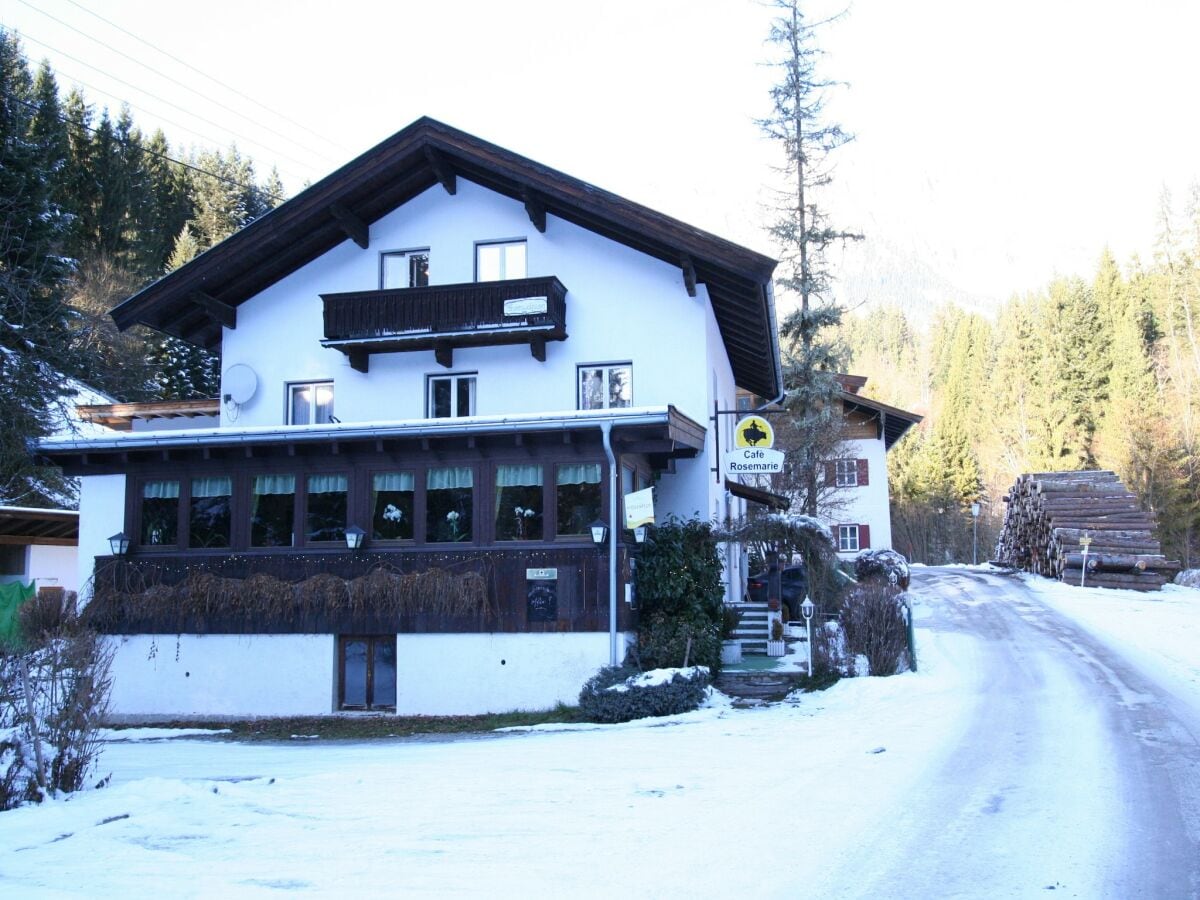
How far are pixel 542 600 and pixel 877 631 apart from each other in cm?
532

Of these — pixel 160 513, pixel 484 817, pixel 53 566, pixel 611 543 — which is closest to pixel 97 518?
pixel 160 513

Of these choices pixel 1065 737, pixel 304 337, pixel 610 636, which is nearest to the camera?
pixel 1065 737

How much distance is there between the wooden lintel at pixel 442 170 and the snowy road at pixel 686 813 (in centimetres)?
1204

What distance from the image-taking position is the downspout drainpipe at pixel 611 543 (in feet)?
49.6

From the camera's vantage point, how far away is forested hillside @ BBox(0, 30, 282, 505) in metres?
16.4

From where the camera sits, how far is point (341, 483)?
16.9 m

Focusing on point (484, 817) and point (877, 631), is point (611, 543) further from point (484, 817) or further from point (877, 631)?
point (484, 817)

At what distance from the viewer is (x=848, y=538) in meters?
43.8

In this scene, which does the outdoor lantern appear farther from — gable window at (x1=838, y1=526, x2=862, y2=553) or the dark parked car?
gable window at (x1=838, y1=526, x2=862, y2=553)

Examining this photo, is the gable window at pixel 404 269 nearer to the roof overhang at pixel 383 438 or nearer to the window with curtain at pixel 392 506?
the roof overhang at pixel 383 438

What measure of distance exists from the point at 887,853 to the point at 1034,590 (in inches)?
1018

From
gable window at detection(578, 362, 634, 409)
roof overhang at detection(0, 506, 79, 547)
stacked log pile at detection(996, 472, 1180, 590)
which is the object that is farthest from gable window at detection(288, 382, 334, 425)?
stacked log pile at detection(996, 472, 1180, 590)

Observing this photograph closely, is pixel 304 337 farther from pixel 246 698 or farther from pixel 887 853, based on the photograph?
pixel 887 853

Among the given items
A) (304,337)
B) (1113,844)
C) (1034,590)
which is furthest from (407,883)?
(1034,590)
